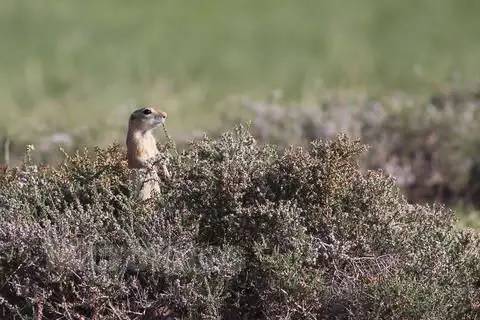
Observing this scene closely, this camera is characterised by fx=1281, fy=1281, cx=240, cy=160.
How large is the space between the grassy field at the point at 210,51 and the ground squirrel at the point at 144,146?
8.43 metres

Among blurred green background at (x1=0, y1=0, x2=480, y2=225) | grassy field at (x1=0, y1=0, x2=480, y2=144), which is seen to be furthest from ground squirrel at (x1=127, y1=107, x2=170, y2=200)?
grassy field at (x1=0, y1=0, x2=480, y2=144)

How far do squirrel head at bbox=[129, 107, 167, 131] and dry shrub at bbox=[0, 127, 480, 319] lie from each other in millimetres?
1008

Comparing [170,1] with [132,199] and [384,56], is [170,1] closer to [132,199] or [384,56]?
[384,56]

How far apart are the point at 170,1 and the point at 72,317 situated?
1786 centimetres

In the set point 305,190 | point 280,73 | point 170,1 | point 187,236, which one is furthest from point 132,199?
point 170,1

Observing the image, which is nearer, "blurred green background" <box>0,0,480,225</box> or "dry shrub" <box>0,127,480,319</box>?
"dry shrub" <box>0,127,480,319</box>

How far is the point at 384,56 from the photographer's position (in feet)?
66.8

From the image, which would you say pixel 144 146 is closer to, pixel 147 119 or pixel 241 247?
pixel 147 119

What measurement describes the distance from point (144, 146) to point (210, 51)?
13.5m

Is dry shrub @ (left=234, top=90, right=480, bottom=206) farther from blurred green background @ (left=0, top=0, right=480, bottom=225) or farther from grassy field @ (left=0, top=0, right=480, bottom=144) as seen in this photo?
grassy field @ (left=0, top=0, right=480, bottom=144)

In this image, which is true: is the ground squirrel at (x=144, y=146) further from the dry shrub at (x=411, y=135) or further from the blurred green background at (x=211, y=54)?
the blurred green background at (x=211, y=54)

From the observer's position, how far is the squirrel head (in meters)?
7.96

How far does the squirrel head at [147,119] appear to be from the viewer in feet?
26.1

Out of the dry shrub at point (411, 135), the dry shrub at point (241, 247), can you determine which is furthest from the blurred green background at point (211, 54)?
the dry shrub at point (241, 247)
